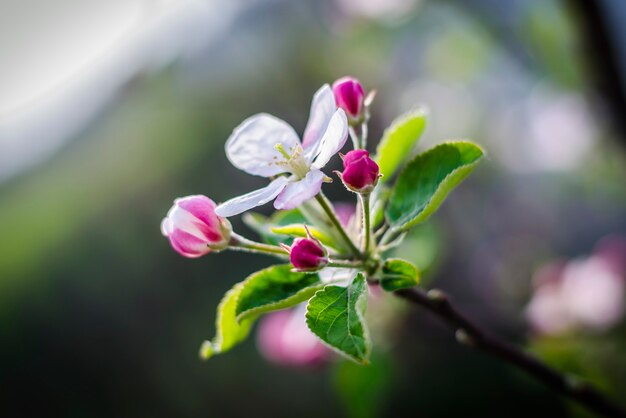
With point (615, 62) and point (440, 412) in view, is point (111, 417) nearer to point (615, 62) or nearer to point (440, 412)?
point (440, 412)

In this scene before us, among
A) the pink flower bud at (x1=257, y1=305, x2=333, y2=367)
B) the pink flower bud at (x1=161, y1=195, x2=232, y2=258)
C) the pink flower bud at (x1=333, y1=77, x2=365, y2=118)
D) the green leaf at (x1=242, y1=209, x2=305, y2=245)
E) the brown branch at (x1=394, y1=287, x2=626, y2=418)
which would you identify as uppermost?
the pink flower bud at (x1=333, y1=77, x2=365, y2=118)

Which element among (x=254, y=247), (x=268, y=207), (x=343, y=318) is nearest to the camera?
(x=343, y=318)

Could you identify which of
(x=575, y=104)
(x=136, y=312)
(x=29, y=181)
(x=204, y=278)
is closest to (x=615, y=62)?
(x=575, y=104)

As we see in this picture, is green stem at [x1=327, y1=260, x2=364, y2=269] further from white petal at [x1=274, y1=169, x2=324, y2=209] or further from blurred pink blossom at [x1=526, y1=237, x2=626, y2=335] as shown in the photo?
blurred pink blossom at [x1=526, y1=237, x2=626, y2=335]

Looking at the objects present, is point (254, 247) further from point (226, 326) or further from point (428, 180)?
point (428, 180)

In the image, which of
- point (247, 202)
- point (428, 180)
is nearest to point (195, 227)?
point (247, 202)

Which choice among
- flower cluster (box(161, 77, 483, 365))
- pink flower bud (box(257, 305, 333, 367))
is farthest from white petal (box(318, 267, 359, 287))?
pink flower bud (box(257, 305, 333, 367))

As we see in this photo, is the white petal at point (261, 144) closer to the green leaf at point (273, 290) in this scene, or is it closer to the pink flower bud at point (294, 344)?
the green leaf at point (273, 290)
